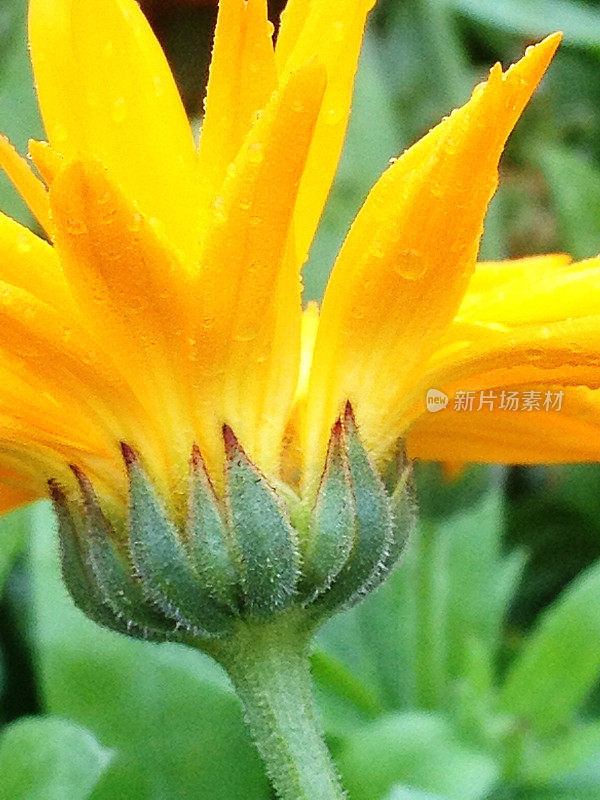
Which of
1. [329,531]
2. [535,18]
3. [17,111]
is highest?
[535,18]

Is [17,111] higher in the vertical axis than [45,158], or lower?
higher

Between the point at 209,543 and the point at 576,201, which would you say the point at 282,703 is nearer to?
the point at 209,543

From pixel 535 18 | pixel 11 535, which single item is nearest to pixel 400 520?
pixel 11 535

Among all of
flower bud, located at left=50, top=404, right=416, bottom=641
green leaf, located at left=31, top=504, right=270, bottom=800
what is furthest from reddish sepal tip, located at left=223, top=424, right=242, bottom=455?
green leaf, located at left=31, top=504, right=270, bottom=800

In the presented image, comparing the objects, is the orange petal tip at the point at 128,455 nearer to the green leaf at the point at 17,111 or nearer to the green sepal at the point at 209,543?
the green sepal at the point at 209,543

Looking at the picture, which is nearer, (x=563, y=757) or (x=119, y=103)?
(x=119, y=103)

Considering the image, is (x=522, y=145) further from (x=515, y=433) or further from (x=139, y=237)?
(x=139, y=237)

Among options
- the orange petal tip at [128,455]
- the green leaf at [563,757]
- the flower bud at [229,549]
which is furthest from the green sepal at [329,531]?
the green leaf at [563,757]
